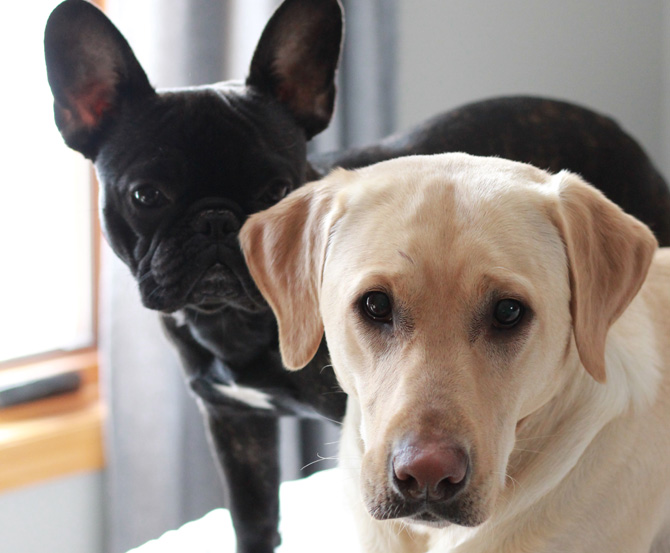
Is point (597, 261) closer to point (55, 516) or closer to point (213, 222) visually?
point (213, 222)

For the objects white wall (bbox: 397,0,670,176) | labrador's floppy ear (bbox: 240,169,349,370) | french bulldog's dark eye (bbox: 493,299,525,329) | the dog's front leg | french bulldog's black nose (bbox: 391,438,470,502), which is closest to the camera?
french bulldog's black nose (bbox: 391,438,470,502)

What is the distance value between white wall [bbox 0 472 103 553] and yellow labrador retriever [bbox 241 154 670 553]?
1.15m

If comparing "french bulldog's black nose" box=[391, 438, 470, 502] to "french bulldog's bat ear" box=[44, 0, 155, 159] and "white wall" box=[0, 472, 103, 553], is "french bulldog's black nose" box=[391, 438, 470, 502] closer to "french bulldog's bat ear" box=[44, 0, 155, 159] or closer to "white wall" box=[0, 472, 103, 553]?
"french bulldog's bat ear" box=[44, 0, 155, 159]

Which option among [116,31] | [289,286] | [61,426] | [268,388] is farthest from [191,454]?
[116,31]

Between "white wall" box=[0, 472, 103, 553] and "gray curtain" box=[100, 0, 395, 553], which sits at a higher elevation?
"gray curtain" box=[100, 0, 395, 553]

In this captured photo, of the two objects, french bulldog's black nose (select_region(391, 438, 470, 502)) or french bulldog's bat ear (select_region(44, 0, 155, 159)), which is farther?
french bulldog's bat ear (select_region(44, 0, 155, 159))

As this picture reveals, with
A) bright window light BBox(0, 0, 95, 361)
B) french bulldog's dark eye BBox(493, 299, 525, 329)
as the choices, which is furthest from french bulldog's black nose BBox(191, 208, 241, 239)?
bright window light BBox(0, 0, 95, 361)

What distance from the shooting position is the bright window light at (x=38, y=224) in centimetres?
193

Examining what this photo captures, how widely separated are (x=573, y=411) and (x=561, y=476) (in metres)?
0.08

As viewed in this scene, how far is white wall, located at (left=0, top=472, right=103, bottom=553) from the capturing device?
1.87 meters

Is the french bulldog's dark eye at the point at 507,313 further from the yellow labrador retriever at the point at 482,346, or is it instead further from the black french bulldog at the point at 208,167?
the black french bulldog at the point at 208,167

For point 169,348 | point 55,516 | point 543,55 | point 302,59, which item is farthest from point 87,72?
point 543,55

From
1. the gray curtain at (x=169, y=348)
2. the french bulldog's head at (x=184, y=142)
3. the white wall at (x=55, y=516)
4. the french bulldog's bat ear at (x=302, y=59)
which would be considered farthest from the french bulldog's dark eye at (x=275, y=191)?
the white wall at (x=55, y=516)

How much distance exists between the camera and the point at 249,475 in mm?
1303
